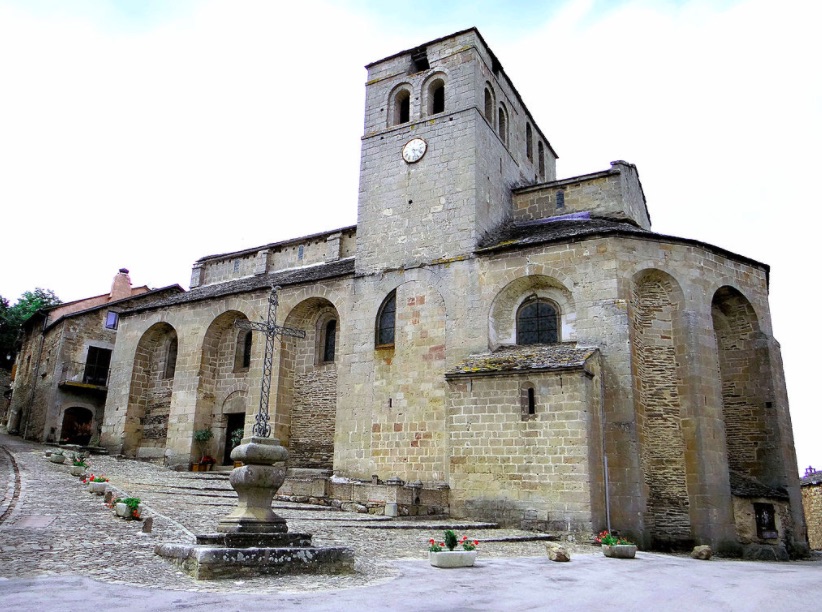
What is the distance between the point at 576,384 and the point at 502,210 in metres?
8.18

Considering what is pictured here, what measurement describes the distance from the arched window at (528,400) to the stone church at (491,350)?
4cm

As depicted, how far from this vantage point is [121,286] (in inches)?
1325

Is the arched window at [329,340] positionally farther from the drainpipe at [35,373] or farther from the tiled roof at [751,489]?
the drainpipe at [35,373]

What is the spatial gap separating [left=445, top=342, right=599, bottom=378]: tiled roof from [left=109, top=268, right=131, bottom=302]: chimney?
21.5 metres

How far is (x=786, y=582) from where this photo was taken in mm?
9930

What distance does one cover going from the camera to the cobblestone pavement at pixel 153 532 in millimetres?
7637

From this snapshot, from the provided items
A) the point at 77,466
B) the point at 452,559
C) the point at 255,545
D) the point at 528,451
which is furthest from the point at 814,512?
the point at 77,466

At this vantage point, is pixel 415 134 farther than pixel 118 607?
Yes

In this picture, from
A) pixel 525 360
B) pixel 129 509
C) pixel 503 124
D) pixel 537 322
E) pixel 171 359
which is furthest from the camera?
pixel 171 359

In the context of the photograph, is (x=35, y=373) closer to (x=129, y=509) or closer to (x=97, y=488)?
(x=97, y=488)

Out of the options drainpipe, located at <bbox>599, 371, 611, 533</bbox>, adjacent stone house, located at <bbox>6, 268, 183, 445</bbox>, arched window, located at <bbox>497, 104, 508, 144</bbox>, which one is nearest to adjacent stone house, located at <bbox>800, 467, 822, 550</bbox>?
drainpipe, located at <bbox>599, 371, 611, 533</bbox>

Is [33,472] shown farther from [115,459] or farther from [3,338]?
[3,338]

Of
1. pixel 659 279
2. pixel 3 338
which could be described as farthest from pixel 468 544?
pixel 3 338

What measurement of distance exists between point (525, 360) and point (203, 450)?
12.7 m
